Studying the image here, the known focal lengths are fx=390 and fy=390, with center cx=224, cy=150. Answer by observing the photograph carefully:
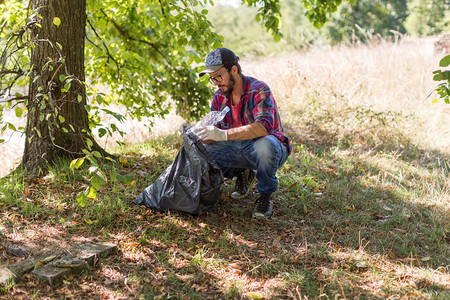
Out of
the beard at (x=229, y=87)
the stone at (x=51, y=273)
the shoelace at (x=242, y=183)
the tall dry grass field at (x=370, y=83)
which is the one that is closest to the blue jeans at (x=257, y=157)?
the shoelace at (x=242, y=183)

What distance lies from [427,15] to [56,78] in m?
25.3

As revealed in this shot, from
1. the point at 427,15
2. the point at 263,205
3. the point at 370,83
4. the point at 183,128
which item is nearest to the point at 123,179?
the point at 183,128

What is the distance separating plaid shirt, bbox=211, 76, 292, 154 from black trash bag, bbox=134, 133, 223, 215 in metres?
0.46

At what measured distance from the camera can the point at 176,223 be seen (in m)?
3.01

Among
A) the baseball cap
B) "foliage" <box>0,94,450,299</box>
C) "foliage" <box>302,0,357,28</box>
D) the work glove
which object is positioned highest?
"foliage" <box>302,0,357,28</box>

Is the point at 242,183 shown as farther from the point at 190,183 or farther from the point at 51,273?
the point at 51,273

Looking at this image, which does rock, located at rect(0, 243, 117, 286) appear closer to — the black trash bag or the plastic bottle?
the black trash bag

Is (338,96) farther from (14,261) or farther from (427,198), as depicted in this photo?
(14,261)

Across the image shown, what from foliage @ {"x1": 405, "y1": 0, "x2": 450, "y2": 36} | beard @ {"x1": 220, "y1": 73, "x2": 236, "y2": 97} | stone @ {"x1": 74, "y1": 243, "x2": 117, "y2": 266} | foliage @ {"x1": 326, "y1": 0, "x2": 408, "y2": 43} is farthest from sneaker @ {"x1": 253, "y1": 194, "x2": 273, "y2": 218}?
foliage @ {"x1": 405, "y1": 0, "x2": 450, "y2": 36}

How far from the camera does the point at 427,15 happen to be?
23375mm

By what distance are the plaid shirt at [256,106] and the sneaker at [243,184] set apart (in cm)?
50

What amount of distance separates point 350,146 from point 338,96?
4.23 feet

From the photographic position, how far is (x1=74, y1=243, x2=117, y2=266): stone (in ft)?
7.96

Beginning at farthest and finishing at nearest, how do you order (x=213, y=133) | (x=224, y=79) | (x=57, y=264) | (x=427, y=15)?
(x=427, y=15), (x=224, y=79), (x=213, y=133), (x=57, y=264)
